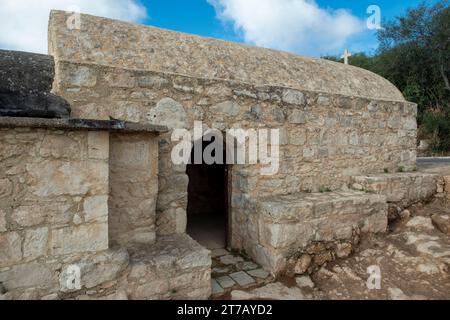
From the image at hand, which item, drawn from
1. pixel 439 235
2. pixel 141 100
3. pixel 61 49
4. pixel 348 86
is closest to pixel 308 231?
pixel 439 235

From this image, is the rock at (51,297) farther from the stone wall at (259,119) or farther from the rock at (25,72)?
the rock at (25,72)

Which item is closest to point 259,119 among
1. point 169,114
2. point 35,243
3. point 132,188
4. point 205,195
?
point 169,114

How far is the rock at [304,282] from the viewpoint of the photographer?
2888 millimetres

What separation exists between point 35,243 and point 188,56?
254cm

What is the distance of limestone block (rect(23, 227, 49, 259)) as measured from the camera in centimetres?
193

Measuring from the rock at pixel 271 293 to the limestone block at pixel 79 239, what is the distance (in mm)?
1285

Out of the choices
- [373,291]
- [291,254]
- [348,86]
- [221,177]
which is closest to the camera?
[373,291]

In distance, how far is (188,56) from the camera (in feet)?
11.5

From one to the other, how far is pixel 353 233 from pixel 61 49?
373cm

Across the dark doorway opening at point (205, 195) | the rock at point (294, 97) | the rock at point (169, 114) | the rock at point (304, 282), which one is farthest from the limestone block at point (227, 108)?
the dark doorway opening at point (205, 195)

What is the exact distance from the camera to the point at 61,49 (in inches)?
109

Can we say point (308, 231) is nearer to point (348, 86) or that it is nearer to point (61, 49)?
point (348, 86)

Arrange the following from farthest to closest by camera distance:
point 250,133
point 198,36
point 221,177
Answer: point 221,177
point 198,36
point 250,133

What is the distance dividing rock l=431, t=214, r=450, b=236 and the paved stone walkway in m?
2.32
